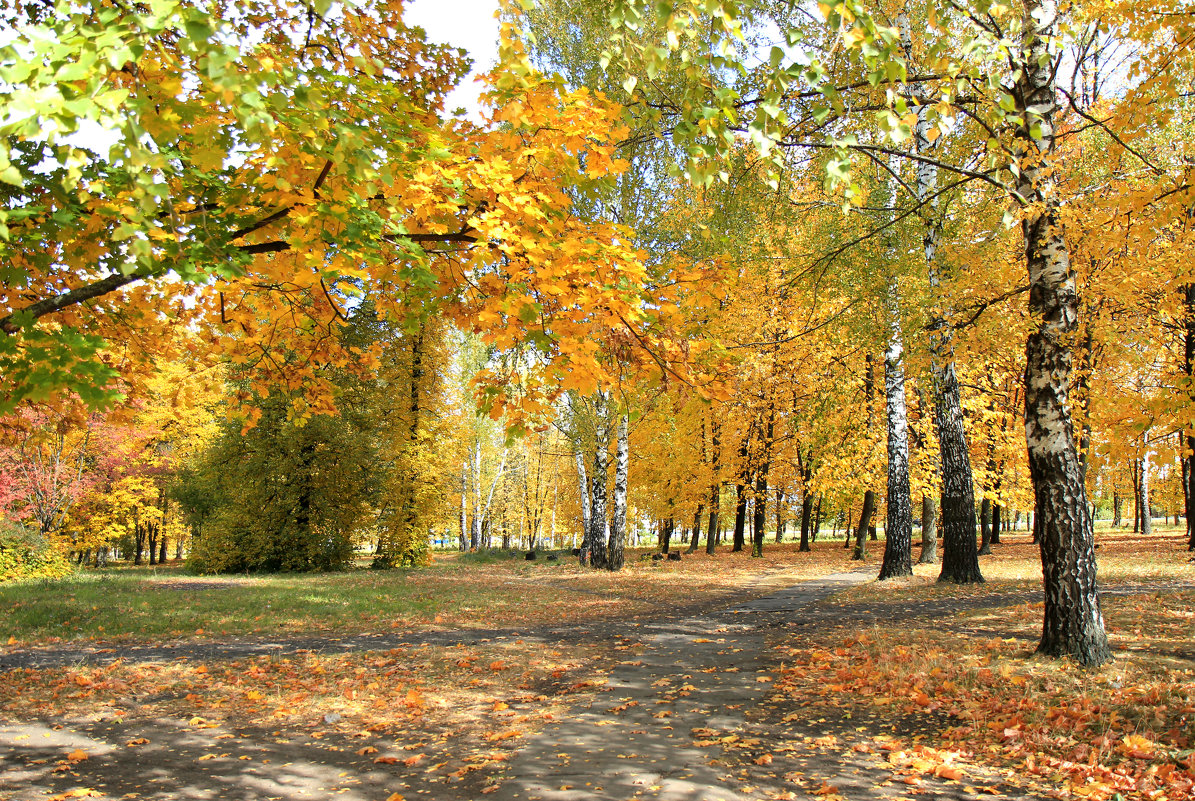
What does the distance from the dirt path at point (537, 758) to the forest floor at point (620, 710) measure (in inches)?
0.8

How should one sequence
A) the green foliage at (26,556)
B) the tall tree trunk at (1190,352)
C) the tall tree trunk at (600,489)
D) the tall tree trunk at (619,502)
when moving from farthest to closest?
the tall tree trunk at (619,502)
the tall tree trunk at (600,489)
the green foliage at (26,556)
the tall tree trunk at (1190,352)

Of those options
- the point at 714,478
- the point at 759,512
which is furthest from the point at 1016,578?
the point at 759,512

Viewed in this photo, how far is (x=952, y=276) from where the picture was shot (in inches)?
352

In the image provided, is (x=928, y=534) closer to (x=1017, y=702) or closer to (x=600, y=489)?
(x=600, y=489)

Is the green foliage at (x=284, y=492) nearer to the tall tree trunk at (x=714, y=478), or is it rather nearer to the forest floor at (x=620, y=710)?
the forest floor at (x=620, y=710)

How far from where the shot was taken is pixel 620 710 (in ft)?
17.1

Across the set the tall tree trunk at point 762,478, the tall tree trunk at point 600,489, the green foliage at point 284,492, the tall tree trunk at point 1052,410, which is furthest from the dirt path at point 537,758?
the tall tree trunk at point 762,478

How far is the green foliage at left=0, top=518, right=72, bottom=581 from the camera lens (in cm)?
1502

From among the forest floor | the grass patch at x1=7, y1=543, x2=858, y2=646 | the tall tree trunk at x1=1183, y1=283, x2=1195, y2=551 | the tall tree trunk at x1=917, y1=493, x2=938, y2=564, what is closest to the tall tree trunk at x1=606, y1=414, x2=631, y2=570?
the grass patch at x1=7, y1=543, x2=858, y2=646

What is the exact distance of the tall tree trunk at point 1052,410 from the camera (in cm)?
559

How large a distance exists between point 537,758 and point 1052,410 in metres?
5.17

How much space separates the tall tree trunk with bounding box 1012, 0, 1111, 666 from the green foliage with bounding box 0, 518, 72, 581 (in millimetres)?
19163

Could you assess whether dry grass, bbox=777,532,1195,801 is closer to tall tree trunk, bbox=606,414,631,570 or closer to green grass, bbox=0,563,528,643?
green grass, bbox=0,563,528,643

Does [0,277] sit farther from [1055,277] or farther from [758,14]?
[758,14]
